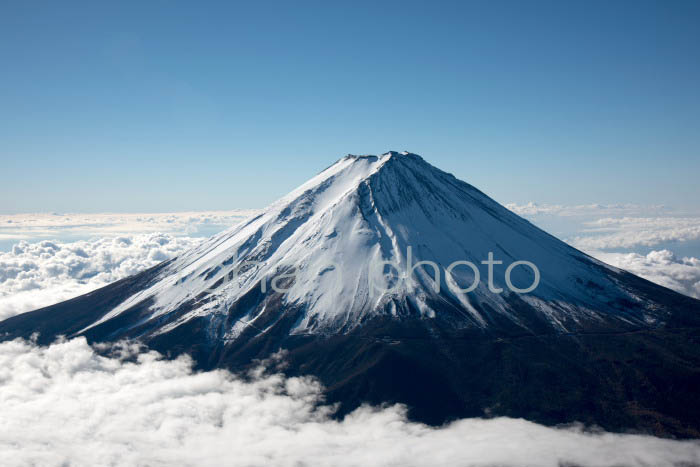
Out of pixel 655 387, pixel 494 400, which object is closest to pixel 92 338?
pixel 494 400

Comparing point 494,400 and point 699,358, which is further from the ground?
point 699,358

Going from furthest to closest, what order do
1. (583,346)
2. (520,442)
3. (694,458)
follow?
(583,346), (520,442), (694,458)

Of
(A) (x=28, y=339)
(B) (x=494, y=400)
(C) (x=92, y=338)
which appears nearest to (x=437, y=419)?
(B) (x=494, y=400)

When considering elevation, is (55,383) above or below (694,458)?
below

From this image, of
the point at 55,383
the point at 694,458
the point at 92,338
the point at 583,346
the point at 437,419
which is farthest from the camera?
the point at 92,338

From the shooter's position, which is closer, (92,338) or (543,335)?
(543,335)

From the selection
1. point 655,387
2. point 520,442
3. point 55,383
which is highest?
point 655,387

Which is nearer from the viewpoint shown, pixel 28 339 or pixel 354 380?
pixel 354 380

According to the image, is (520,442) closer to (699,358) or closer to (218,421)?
(699,358)

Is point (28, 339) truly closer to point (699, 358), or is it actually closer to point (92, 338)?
point (92, 338)
